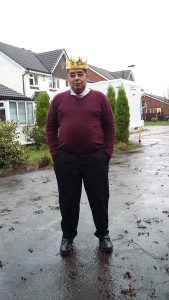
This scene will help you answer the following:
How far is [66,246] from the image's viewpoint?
4188 mm

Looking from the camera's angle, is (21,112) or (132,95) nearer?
(21,112)

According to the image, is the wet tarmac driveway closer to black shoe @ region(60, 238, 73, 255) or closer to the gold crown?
black shoe @ region(60, 238, 73, 255)

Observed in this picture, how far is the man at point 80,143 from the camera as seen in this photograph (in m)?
3.86

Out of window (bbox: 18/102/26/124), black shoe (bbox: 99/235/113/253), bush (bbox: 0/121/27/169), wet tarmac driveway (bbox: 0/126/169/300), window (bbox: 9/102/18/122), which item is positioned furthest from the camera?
window (bbox: 18/102/26/124)

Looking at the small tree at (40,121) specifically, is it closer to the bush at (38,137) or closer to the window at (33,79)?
the bush at (38,137)

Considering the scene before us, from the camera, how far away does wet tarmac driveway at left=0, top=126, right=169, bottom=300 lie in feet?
10.8

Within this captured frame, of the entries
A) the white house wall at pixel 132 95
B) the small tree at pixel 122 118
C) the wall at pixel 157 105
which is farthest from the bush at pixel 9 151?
the wall at pixel 157 105

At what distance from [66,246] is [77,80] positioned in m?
2.11

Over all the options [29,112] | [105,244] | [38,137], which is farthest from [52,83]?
[105,244]

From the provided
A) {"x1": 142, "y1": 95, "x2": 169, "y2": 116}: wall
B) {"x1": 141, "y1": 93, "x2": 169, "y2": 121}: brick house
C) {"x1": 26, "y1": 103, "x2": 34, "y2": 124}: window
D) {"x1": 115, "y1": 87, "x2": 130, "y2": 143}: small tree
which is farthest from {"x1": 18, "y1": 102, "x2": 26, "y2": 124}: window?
{"x1": 142, "y1": 95, "x2": 169, "y2": 116}: wall

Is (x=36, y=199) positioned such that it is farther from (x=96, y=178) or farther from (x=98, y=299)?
(x=98, y=299)

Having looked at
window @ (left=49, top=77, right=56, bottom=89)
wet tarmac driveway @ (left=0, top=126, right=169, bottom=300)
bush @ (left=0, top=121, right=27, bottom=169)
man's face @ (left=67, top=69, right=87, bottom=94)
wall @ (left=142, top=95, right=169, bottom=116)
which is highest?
window @ (left=49, top=77, right=56, bottom=89)

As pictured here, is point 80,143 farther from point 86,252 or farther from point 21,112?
point 21,112

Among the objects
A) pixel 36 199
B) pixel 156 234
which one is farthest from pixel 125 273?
pixel 36 199
